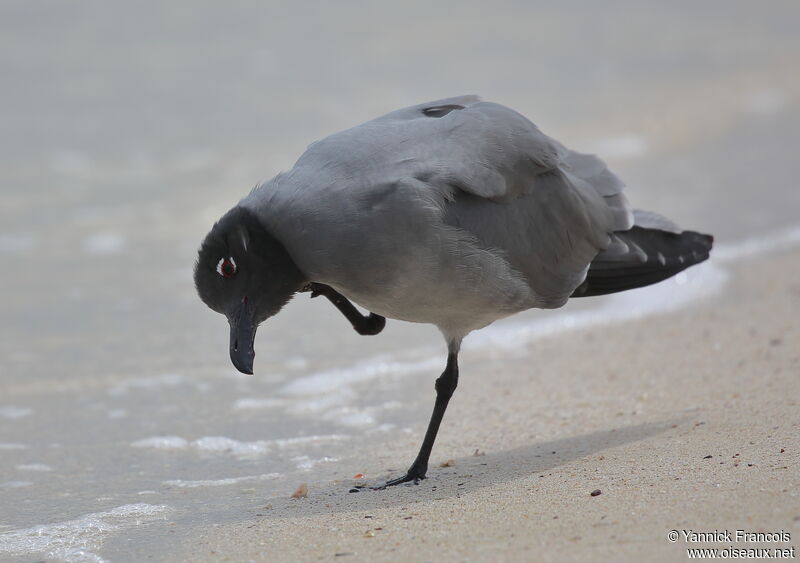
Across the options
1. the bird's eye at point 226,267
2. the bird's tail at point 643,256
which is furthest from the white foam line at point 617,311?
the bird's eye at point 226,267

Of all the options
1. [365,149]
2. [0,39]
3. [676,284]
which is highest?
[0,39]

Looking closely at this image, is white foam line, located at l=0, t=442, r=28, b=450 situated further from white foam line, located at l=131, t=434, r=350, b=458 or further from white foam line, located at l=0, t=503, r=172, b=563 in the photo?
white foam line, located at l=0, t=503, r=172, b=563

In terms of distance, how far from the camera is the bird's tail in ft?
20.9

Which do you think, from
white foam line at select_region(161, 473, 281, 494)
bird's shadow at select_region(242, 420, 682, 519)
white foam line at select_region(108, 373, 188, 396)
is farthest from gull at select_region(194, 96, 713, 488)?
white foam line at select_region(108, 373, 188, 396)

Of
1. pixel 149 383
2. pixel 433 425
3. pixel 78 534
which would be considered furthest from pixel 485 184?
pixel 149 383

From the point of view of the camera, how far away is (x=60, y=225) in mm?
11609

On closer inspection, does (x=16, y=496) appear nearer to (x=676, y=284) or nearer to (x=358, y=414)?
(x=358, y=414)

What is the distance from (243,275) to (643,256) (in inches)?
94.9

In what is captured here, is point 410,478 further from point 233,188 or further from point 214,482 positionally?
point 233,188

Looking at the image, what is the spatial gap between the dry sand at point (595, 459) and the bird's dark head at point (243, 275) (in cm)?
86

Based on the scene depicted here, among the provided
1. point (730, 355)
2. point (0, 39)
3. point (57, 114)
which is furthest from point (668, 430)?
point (0, 39)

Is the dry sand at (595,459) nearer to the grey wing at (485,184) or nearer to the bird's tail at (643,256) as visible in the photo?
the bird's tail at (643,256)

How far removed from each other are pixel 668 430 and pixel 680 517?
1.59m

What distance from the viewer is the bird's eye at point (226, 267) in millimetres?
5160
